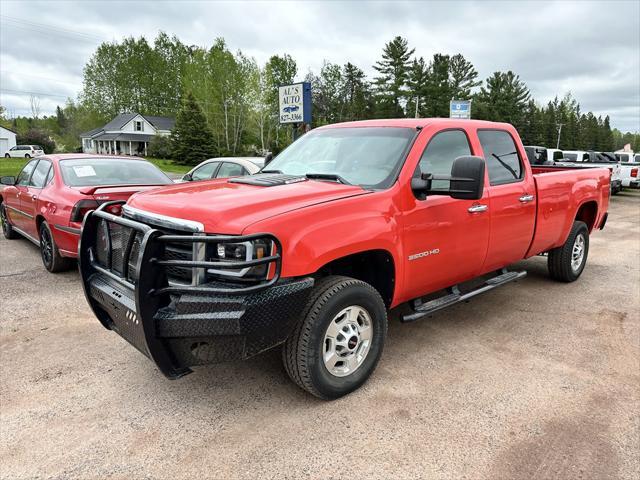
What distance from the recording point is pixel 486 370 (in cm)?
380

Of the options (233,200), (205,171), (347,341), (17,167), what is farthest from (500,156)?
(17,167)

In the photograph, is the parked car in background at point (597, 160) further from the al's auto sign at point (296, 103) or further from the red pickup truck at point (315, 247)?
the red pickup truck at point (315, 247)

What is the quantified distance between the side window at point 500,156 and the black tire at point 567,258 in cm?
166

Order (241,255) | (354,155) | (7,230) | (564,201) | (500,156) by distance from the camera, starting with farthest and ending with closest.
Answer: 1. (7,230)
2. (564,201)
3. (500,156)
4. (354,155)
5. (241,255)

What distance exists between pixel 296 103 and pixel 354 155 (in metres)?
7.60

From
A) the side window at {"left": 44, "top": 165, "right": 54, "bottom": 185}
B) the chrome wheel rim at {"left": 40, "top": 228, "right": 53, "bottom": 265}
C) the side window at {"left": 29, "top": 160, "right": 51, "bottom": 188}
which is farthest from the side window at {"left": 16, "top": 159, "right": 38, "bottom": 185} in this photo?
the chrome wheel rim at {"left": 40, "top": 228, "right": 53, "bottom": 265}

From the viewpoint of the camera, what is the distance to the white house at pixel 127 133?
61438 millimetres

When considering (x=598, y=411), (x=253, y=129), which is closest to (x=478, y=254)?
(x=598, y=411)

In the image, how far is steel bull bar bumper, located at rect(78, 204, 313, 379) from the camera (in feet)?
8.87

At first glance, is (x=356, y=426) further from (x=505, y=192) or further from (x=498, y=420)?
(x=505, y=192)

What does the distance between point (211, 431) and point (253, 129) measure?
49.4m

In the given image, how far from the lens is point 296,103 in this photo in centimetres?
1117

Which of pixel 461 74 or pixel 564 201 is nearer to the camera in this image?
pixel 564 201

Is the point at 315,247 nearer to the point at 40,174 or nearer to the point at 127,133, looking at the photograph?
the point at 40,174
